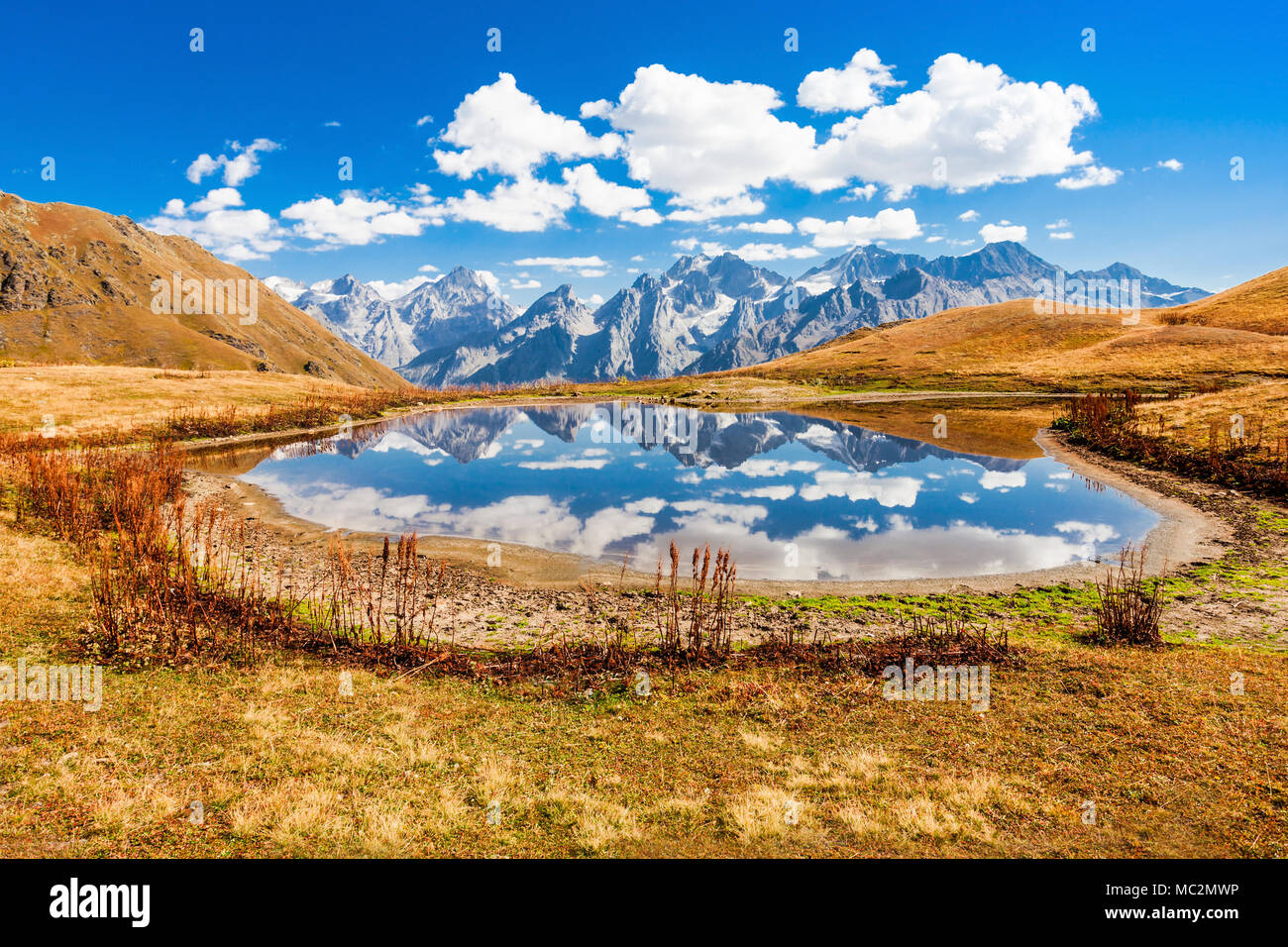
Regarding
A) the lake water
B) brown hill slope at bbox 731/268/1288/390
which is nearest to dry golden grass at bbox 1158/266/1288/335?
brown hill slope at bbox 731/268/1288/390

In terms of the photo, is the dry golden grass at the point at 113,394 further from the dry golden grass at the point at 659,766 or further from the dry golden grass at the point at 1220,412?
the dry golden grass at the point at 1220,412

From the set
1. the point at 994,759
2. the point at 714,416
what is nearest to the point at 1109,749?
the point at 994,759

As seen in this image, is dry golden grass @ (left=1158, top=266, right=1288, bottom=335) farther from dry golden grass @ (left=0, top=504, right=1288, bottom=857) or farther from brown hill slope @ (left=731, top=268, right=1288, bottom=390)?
dry golden grass @ (left=0, top=504, right=1288, bottom=857)

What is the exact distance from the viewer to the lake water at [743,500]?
31.1 m

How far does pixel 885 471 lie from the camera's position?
53.9 meters

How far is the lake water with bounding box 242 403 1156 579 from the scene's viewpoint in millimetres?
31094

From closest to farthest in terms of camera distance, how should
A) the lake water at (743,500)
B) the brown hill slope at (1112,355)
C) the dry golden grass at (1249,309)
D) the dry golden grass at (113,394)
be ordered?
the lake water at (743,500)
the dry golden grass at (113,394)
the brown hill slope at (1112,355)
the dry golden grass at (1249,309)

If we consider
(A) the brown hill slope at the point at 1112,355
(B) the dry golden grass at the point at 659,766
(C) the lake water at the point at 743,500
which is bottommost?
(B) the dry golden grass at the point at 659,766

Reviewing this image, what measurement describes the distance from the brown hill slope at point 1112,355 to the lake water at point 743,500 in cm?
8595

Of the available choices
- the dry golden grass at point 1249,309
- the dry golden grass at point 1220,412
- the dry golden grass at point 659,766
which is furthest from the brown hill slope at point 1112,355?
the dry golden grass at point 659,766

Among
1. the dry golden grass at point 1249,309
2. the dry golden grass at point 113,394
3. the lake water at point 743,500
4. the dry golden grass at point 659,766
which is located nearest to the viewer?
the dry golden grass at point 659,766

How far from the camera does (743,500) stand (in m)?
44.0

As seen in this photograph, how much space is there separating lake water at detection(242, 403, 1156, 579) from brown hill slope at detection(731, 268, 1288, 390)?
282 ft
